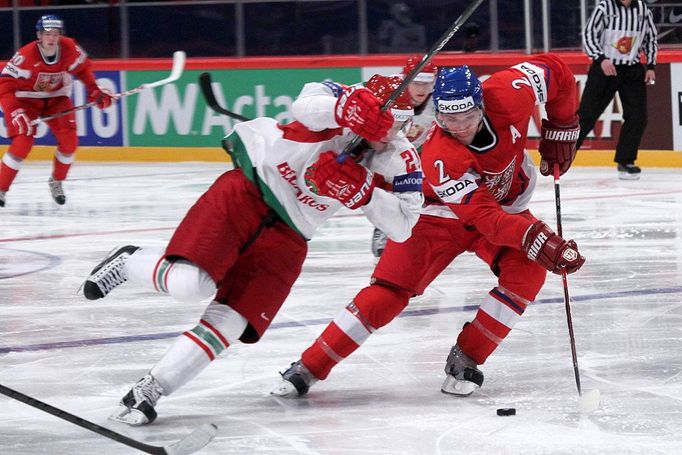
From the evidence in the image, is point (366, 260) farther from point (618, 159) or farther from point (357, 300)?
point (618, 159)

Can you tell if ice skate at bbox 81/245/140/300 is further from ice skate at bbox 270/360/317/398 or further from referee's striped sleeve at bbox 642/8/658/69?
referee's striped sleeve at bbox 642/8/658/69

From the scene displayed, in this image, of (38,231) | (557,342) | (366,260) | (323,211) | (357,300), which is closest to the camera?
(323,211)

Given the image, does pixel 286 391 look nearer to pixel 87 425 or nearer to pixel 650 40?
pixel 87 425

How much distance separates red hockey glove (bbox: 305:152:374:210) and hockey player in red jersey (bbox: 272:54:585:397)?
0.44m

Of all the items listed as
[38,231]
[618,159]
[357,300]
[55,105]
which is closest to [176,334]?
[357,300]

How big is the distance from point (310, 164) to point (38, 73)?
574cm

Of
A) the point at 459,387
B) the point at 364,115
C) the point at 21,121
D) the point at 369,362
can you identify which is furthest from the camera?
the point at 21,121

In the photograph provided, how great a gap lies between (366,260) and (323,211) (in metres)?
2.76

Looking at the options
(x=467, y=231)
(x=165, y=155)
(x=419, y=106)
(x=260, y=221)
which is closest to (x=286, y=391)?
(x=260, y=221)

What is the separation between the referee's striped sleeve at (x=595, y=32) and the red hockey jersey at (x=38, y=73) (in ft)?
11.1

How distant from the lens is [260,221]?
3777mm

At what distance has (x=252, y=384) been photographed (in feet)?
13.8

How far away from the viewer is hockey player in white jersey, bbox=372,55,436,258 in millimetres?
5363

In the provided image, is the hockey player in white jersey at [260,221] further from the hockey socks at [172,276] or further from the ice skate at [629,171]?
the ice skate at [629,171]
